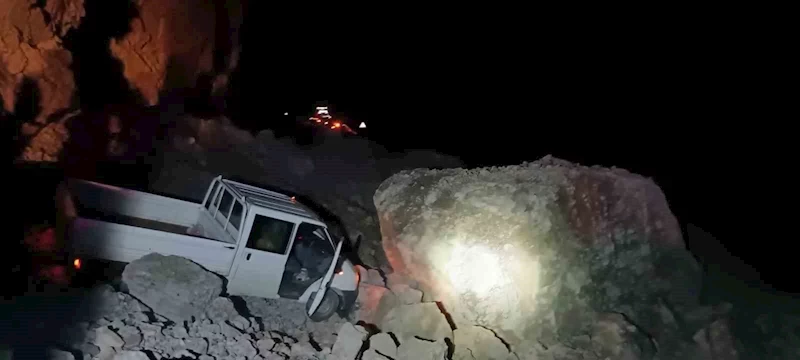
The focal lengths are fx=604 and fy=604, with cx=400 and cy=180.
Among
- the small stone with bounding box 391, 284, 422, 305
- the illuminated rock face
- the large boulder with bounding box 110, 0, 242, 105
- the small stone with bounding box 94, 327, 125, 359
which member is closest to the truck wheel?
the small stone with bounding box 391, 284, 422, 305

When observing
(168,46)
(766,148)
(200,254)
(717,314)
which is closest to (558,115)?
(766,148)

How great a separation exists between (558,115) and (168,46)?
46733 millimetres

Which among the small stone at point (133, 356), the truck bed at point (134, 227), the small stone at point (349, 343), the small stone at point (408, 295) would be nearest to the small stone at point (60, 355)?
the small stone at point (133, 356)

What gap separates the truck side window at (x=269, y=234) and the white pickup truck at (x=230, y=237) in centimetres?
2

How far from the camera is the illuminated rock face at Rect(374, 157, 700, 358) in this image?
383 inches

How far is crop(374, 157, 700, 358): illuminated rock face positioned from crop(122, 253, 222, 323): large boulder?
11.3 feet

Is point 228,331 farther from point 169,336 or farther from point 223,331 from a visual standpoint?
point 169,336

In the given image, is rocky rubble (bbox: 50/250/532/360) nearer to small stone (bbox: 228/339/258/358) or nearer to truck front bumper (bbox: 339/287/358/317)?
small stone (bbox: 228/339/258/358)

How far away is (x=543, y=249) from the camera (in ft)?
32.3

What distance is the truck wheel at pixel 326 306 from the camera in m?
10.1

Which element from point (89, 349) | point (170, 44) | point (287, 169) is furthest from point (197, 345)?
point (170, 44)

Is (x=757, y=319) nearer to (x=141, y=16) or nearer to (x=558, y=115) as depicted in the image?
(x=141, y=16)

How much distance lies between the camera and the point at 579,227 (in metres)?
10.2

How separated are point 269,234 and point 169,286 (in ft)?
5.52
